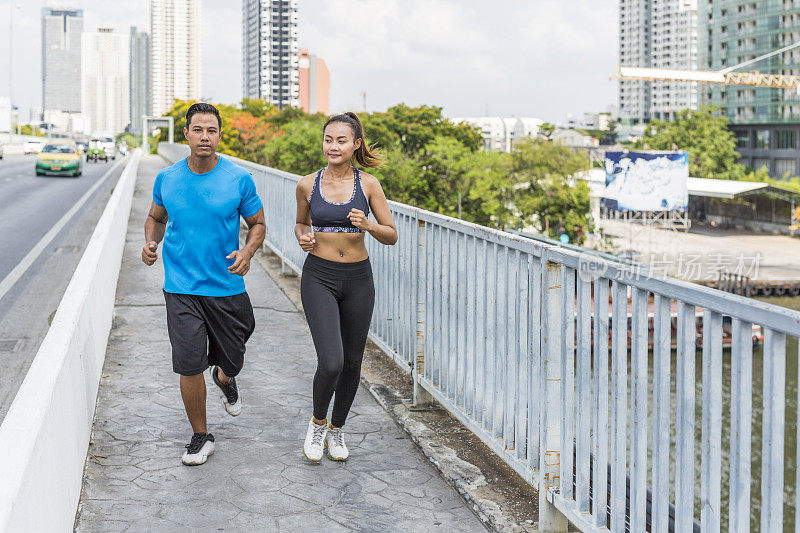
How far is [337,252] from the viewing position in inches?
183

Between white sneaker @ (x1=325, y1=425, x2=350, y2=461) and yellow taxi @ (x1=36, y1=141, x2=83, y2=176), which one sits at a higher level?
yellow taxi @ (x1=36, y1=141, x2=83, y2=176)

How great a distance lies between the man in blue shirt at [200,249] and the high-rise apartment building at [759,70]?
10251cm

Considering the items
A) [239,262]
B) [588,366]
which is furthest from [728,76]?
[588,366]

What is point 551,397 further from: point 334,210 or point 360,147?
point 360,147

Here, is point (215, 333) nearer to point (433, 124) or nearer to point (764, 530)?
point (764, 530)

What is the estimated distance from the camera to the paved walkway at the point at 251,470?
408 centimetres

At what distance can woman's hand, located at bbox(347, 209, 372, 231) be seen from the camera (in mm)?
4438

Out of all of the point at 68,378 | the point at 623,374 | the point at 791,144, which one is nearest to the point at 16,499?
the point at 68,378

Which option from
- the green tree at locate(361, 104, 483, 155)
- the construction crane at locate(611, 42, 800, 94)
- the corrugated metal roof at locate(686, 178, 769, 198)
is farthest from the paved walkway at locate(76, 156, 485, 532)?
the construction crane at locate(611, 42, 800, 94)

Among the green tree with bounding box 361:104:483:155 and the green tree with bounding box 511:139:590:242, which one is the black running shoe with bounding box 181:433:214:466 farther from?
the green tree with bounding box 511:139:590:242

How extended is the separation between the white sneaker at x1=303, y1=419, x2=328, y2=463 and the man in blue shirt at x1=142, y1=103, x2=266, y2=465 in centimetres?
53

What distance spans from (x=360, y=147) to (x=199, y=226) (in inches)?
36.7

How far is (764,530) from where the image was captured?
2529mm

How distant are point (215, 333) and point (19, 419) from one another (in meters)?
1.69
